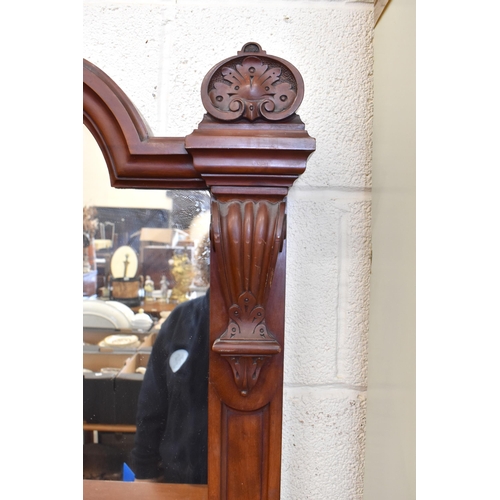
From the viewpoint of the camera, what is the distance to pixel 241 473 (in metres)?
0.60

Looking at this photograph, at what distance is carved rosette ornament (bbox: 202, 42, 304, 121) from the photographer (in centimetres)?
54

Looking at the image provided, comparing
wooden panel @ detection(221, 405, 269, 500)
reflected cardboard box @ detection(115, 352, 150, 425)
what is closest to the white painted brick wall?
wooden panel @ detection(221, 405, 269, 500)

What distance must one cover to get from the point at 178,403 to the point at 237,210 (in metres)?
0.31

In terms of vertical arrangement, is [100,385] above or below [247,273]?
below

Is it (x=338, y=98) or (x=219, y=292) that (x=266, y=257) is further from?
(x=338, y=98)

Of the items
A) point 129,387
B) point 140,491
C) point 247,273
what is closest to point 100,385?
point 129,387

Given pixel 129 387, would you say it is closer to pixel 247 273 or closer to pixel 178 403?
pixel 178 403

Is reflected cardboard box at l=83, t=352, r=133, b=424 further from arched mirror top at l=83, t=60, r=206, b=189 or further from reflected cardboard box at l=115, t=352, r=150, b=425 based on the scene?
arched mirror top at l=83, t=60, r=206, b=189

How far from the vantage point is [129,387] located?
64 cm

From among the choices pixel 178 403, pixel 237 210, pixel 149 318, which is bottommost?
pixel 178 403

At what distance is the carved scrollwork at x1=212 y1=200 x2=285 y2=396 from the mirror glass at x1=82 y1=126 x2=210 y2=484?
0.07m

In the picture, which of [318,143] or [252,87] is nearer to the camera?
[252,87]
